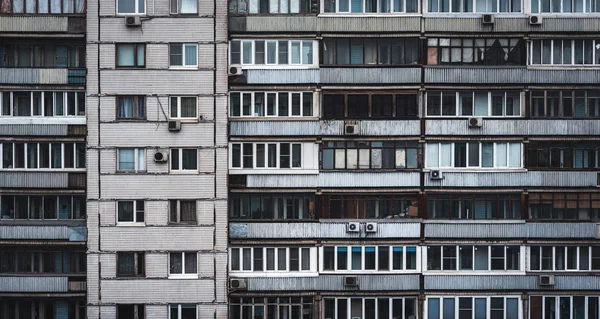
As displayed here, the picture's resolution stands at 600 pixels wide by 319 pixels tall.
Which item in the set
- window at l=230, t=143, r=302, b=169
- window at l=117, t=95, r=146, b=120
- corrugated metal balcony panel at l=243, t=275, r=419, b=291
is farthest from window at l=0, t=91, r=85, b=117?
corrugated metal balcony panel at l=243, t=275, r=419, b=291

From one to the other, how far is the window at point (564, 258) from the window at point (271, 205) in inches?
352

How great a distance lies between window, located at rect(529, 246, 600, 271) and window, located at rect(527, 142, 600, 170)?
10.5 ft

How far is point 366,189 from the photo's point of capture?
25812 millimetres

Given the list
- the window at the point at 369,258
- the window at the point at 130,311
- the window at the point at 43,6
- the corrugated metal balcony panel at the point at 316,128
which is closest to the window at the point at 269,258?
the window at the point at 369,258

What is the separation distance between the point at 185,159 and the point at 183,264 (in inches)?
158

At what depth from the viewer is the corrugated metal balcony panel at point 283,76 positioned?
25.5m

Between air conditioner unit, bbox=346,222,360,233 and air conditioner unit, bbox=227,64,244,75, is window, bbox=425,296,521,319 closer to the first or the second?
air conditioner unit, bbox=346,222,360,233

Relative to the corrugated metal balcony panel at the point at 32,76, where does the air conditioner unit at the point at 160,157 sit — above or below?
below

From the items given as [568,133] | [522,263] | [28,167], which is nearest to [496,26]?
[568,133]

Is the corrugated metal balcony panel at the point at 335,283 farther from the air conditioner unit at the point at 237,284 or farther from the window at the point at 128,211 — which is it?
the window at the point at 128,211

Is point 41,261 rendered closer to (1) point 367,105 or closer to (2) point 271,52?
(2) point 271,52

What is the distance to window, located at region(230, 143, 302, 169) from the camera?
1015 inches

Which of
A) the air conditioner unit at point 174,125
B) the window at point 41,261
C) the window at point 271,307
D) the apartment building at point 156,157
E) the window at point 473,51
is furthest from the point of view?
the window at point 41,261

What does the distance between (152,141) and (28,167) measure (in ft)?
16.7
